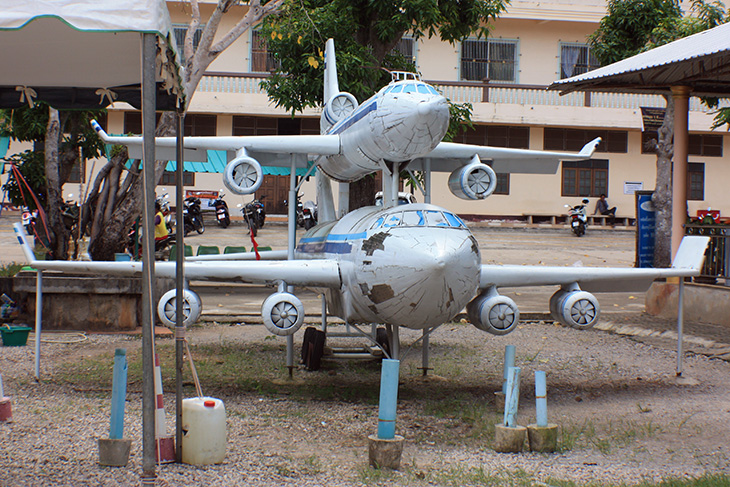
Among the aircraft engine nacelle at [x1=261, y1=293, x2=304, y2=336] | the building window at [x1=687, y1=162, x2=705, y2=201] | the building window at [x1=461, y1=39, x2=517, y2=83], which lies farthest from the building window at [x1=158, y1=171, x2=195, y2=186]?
the aircraft engine nacelle at [x1=261, y1=293, x2=304, y2=336]

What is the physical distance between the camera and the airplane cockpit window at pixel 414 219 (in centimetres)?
781

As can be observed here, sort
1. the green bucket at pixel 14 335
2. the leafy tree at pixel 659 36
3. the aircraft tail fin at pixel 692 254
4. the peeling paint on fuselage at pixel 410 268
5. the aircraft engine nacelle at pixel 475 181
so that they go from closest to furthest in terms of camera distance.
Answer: the peeling paint on fuselage at pixel 410 268, the aircraft engine nacelle at pixel 475 181, the aircraft tail fin at pixel 692 254, the green bucket at pixel 14 335, the leafy tree at pixel 659 36

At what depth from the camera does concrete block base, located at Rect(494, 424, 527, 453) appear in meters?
6.57

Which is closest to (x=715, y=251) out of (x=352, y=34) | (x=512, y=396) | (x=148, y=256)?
(x=352, y=34)

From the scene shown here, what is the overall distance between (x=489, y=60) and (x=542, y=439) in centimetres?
3013

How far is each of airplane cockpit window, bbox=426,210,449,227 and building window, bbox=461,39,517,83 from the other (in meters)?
27.9

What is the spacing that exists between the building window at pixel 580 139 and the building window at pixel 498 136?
3.49 ft

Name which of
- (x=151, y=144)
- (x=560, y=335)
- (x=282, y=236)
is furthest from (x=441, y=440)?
(x=282, y=236)

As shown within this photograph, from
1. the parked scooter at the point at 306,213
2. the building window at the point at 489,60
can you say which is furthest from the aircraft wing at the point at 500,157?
the building window at the point at 489,60

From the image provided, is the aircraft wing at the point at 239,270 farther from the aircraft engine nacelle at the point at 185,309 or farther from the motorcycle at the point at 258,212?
the motorcycle at the point at 258,212

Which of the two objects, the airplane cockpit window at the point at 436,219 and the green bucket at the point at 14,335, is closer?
the airplane cockpit window at the point at 436,219

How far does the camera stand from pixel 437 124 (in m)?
7.96

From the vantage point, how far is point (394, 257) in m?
7.45

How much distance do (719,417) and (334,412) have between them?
3.98 meters
